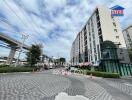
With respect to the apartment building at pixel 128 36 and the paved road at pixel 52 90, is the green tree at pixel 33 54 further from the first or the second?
the apartment building at pixel 128 36

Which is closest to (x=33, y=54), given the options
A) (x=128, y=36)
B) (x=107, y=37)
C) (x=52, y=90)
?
(x=52, y=90)

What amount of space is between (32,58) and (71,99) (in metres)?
27.5

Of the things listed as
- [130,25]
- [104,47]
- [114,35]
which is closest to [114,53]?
[104,47]

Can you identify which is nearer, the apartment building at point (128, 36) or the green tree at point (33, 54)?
the green tree at point (33, 54)

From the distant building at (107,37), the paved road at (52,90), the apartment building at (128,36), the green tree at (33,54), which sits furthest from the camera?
the apartment building at (128,36)

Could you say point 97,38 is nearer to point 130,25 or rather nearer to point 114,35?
point 114,35

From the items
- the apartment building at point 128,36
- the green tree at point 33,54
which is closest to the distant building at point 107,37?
the green tree at point 33,54

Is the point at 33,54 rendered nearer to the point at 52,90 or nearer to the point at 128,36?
the point at 52,90

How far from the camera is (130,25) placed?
6009 cm

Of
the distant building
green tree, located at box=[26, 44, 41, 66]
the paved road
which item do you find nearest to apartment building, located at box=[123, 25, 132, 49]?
the distant building

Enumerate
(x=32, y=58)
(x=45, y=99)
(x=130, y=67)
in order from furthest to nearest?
1. (x=32, y=58)
2. (x=130, y=67)
3. (x=45, y=99)

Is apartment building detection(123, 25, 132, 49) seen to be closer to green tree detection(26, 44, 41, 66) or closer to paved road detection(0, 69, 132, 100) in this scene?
green tree detection(26, 44, 41, 66)

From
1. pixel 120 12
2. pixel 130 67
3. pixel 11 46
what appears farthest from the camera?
pixel 11 46

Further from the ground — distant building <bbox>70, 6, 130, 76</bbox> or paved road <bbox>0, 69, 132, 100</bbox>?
distant building <bbox>70, 6, 130, 76</bbox>
